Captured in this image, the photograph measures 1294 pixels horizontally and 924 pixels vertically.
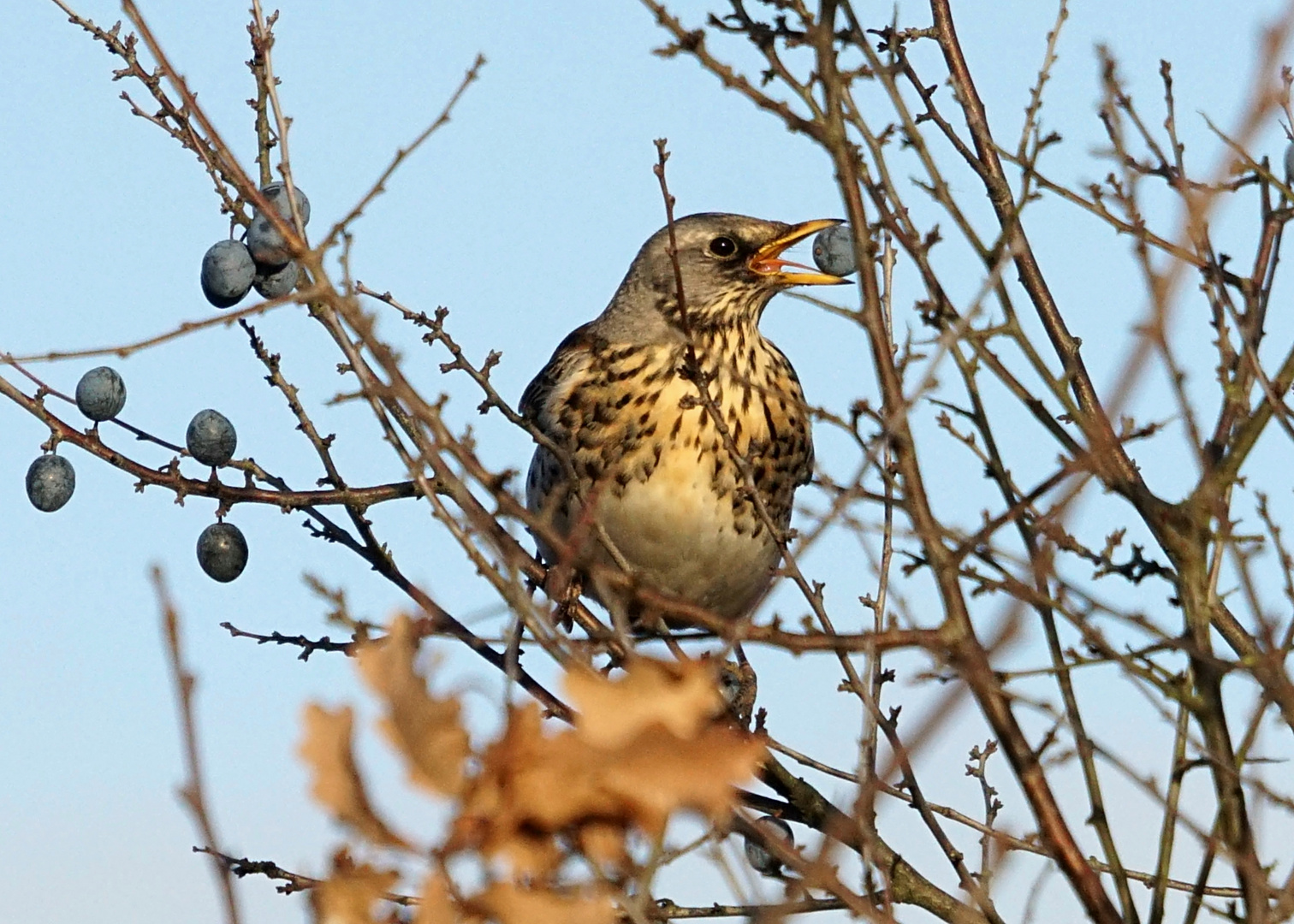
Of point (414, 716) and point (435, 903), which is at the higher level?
point (414, 716)

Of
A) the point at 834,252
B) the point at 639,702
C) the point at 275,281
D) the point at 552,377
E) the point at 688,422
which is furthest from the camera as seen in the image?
the point at 552,377

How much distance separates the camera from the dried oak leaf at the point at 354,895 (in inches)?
58.9

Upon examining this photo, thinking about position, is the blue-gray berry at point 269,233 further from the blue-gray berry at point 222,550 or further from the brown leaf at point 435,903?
the brown leaf at point 435,903

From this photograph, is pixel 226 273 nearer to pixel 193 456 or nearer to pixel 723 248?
pixel 193 456

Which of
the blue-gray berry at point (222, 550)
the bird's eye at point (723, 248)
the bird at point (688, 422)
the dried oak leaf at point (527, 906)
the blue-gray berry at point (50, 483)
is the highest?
the bird's eye at point (723, 248)

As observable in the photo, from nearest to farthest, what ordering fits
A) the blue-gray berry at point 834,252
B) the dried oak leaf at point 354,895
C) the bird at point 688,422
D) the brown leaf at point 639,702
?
the brown leaf at point 639,702 < the dried oak leaf at point 354,895 < the blue-gray berry at point 834,252 < the bird at point 688,422

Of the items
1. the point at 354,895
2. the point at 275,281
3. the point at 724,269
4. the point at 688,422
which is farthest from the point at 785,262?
the point at 354,895

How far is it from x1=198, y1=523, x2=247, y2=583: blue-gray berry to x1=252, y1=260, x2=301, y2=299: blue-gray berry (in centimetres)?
79

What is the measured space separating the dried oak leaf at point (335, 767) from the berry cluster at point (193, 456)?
3.58 m

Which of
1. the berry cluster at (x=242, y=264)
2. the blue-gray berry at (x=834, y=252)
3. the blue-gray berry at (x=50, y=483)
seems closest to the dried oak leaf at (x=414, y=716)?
the berry cluster at (x=242, y=264)

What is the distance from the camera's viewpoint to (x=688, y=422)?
5.94m

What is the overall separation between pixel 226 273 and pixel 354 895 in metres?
3.19

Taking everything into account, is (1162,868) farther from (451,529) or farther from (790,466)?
(790,466)

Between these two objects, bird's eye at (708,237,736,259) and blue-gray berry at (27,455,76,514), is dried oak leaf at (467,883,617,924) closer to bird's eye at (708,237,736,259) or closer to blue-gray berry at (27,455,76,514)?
blue-gray berry at (27,455,76,514)
